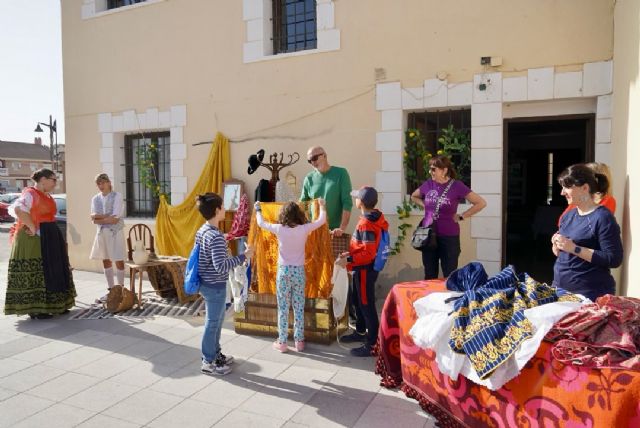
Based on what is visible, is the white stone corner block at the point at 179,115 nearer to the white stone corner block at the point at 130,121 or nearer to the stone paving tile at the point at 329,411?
the white stone corner block at the point at 130,121

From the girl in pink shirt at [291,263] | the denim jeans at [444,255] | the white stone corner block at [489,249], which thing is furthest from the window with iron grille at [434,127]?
the girl in pink shirt at [291,263]

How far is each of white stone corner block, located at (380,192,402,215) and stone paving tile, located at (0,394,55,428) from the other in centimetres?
415

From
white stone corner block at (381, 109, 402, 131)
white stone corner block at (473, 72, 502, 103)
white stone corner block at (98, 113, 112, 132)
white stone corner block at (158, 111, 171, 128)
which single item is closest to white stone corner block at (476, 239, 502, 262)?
white stone corner block at (473, 72, 502, 103)

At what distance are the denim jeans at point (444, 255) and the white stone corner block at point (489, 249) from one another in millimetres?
1082

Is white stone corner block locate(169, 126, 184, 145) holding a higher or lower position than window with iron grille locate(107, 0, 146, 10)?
lower

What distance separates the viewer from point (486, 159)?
5578 millimetres

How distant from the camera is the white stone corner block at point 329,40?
6.34m

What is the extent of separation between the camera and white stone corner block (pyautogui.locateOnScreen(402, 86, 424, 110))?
5906mm

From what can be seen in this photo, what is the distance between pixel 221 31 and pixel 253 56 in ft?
2.43

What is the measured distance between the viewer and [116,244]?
6488 mm

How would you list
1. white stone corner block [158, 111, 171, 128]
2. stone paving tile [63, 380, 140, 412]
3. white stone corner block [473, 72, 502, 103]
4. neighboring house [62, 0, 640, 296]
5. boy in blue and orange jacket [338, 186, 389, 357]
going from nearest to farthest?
stone paving tile [63, 380, 140, 412], boy in blue and orange jacket [338, 186, 389, 357], neighboring house [62, 0, 640, 296], white stone corner block [473, 72, 502, 103], white stone corner block [158, 111, 171, 128]

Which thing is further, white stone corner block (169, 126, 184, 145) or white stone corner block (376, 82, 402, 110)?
white stone corner block (169, 126, 184, 145)

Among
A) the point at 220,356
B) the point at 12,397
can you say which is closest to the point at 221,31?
the point at 220,356

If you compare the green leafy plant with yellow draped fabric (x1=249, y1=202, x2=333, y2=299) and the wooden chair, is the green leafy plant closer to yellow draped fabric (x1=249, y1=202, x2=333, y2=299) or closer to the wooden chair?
the wooden chair
